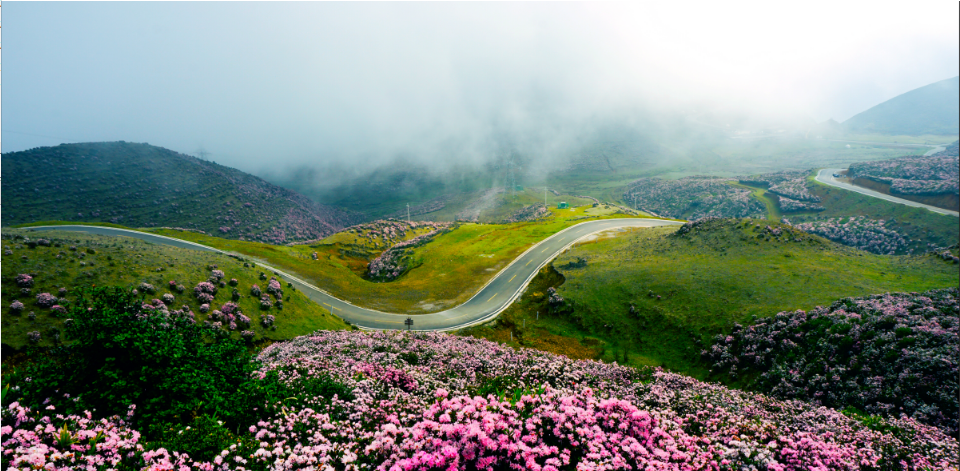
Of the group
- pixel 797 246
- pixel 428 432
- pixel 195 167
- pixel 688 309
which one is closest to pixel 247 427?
pixel 428 432

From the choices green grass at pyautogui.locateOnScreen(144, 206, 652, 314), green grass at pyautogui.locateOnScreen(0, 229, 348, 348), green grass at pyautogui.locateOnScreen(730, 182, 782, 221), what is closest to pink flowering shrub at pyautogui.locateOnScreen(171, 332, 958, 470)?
green grass at pyautogui.locateOnScreen(0, 229, 348, 348)

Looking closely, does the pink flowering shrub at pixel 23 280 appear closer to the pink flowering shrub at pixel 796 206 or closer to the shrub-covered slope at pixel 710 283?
the shrub-covered slope at pixel 710 283

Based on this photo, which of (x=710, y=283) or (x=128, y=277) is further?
(x=710, y=283)

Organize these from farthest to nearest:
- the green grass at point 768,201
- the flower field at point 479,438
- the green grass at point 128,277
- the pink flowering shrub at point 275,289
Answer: the green grass at point 768,201 < the pink flowering shrub at point 275,289 < the green grass at point 128,277 < the flower field at point 479,438

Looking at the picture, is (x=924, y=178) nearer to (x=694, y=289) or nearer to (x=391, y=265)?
(x=694, y=289)

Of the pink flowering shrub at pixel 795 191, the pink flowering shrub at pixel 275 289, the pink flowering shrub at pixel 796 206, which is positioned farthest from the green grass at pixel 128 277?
the pink flowering shrub at pixel 795 191

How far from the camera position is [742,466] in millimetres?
8031

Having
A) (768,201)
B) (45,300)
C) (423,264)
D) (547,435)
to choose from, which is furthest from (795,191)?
(45,300)

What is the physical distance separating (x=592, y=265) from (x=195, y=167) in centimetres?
20315

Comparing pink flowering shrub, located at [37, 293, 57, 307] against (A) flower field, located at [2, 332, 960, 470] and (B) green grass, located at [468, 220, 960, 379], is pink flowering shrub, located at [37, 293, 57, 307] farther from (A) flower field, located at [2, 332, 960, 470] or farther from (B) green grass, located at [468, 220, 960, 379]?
(B) green grass, located at [468, 220, 960, 379]

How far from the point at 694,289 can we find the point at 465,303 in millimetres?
31060

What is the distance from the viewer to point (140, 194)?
480 ft

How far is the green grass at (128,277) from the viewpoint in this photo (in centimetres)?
2439

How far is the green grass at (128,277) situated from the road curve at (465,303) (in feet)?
17.8
